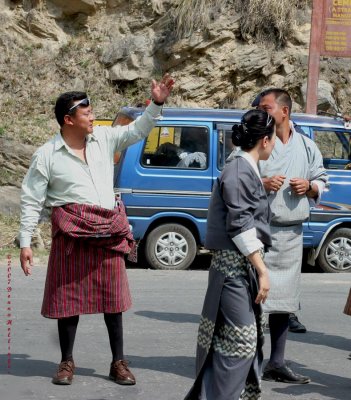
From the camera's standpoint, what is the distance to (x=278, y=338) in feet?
19.5

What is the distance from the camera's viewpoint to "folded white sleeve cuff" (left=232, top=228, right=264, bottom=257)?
4.77 meters

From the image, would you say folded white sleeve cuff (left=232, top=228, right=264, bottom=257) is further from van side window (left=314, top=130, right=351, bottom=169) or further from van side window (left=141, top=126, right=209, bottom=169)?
van side window (left=314, top=130, right=351, bottom=169)

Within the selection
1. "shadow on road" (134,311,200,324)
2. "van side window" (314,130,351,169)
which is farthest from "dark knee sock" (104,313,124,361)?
"van side window" (314,130,351,169)

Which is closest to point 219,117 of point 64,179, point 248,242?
point 64,179

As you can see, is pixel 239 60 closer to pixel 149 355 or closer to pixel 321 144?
pixel 321 144

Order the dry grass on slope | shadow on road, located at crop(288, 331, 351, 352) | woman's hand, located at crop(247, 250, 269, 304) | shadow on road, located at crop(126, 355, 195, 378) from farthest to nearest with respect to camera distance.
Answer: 1. the dry grass on slope
2. shadow on road, located at crop(288, 331, 351, 352)
3. shadow on road, located at crop(126, 355, 195, 378)
4. woman's hand, located at crop(247, 250, 269, 304)

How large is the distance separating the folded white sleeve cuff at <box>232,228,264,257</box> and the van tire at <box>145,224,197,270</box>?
6.36 m

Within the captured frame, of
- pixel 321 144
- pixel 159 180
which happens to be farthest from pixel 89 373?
pixel 321 144

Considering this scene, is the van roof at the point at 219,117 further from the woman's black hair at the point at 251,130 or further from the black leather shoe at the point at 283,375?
the woman's black hair at the point at 251,130

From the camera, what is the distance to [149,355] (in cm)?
665

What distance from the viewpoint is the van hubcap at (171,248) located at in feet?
36.6

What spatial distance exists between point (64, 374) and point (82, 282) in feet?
2.00

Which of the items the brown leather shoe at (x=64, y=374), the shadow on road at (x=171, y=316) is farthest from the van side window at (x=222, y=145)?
the brown leather shoe at (x=64, y=374)

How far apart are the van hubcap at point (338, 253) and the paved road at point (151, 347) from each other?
153 centimetres
